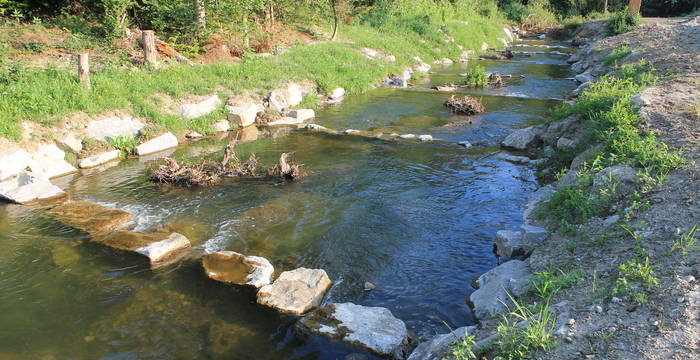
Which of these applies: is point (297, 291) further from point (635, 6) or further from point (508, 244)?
point (635, 6)

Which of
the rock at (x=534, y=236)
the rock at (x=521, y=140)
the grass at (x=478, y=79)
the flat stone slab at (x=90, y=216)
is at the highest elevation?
the grass at (x=478, y=79)

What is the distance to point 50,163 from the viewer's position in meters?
10.4

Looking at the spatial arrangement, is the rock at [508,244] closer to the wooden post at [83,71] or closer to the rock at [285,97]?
the rock at [285,97]

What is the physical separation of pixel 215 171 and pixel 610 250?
26.2 ft

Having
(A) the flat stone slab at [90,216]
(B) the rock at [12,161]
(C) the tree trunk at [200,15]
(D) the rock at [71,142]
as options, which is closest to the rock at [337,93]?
(C) the tree trunk at [200,15]

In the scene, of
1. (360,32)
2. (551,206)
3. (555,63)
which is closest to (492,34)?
(555,63)

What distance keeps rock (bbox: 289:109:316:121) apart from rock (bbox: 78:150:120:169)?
228 inches

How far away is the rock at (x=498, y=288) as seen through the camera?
5391mm

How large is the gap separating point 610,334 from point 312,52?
18.9m

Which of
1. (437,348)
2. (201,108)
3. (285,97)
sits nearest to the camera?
(437,348)

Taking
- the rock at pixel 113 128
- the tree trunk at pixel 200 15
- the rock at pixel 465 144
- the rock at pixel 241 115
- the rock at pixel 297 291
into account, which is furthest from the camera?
the tree trunk at pixel 200 15

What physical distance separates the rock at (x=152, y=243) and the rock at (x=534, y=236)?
17.3 ft

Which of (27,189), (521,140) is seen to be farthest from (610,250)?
(27,189)

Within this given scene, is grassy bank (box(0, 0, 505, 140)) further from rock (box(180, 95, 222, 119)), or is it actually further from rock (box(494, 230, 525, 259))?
rock (box(494, 230, 525, 259))
